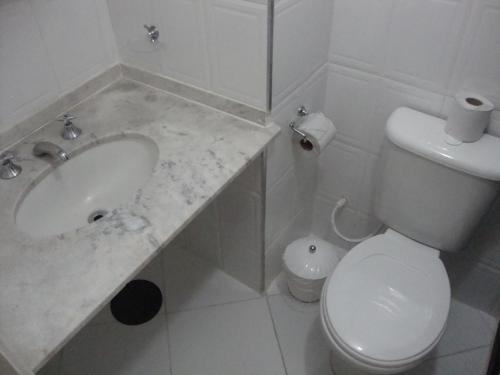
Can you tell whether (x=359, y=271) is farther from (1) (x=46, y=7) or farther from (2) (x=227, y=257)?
(1) (x=46, y=7)

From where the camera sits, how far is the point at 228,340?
166cm

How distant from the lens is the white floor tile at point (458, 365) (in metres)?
1.55

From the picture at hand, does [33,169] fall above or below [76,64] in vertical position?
below

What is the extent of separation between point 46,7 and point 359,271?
117 cm

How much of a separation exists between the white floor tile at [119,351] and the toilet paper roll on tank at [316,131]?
92cm

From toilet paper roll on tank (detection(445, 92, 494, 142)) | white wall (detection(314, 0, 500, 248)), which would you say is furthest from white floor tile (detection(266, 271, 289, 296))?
toilet paper roll on tank (detection(445, 92, 494, 142))

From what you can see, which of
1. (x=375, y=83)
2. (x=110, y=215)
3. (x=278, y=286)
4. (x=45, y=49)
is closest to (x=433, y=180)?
(x=375, y=83)

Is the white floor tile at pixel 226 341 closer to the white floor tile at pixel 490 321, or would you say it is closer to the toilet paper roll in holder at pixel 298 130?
the toilet paper roll in holder at pixel 298 130

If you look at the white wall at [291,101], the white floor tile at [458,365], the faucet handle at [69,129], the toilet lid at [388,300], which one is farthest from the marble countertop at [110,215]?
the white floor tile at [458,365]

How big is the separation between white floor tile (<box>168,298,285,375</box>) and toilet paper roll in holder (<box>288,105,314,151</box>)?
0.70 m

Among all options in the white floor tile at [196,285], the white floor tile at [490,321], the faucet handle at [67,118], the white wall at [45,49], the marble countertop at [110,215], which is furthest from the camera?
the white floor tile at [196,285]

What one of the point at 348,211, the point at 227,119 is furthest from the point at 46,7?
the point at 348,211

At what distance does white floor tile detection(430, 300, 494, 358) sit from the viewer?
162 cm

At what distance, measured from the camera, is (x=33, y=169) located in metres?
1.15
